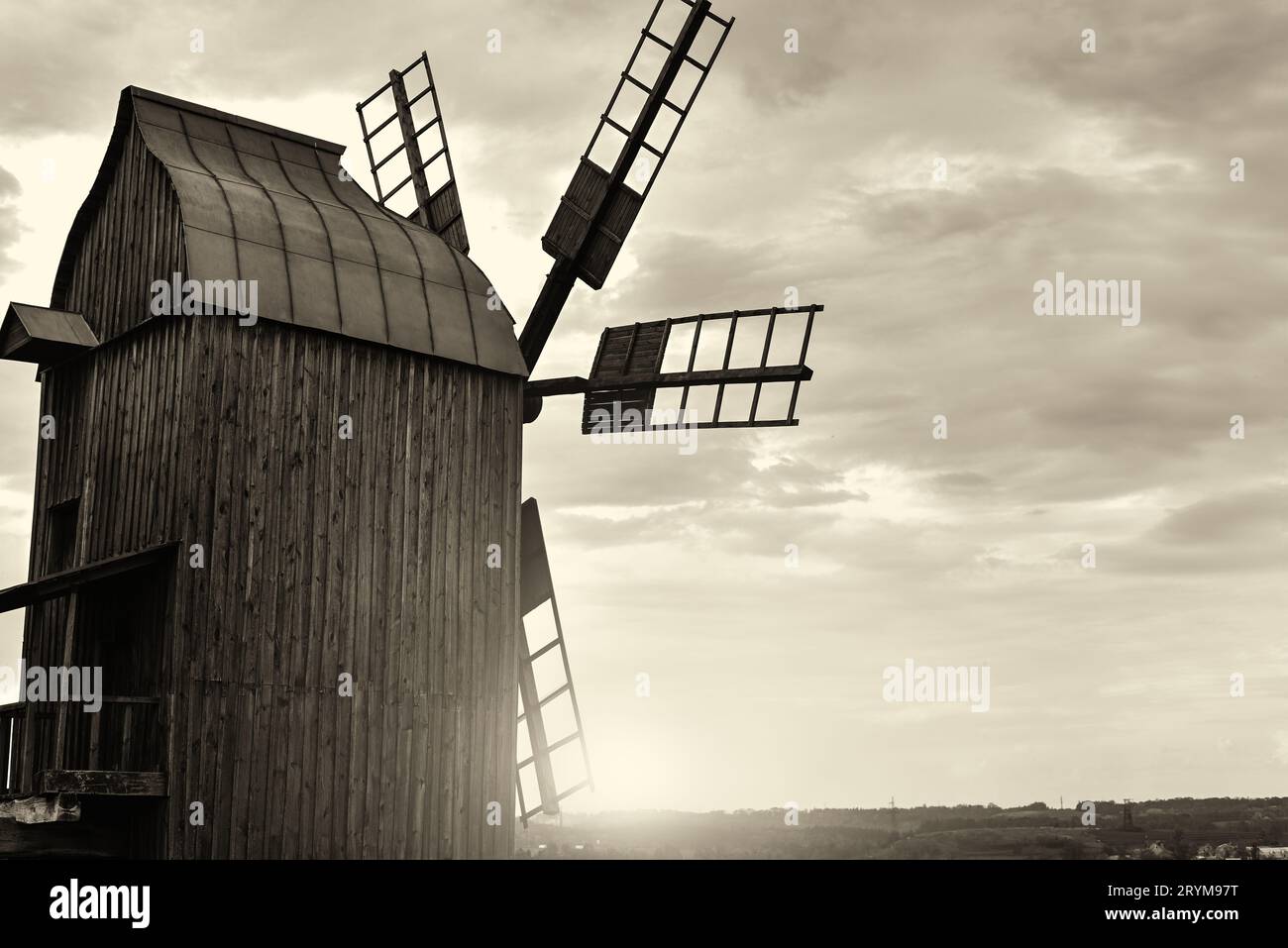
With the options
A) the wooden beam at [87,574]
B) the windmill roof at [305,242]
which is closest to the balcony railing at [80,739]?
the wooden beam at [87,574]

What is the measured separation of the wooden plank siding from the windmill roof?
27cm

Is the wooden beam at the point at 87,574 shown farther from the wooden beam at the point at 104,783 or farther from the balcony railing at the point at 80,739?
the wooden beam at the point at 104,783

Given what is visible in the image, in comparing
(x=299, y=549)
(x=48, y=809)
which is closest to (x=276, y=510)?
(x=299, y=549)

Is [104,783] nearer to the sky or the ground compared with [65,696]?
nearer to the ground

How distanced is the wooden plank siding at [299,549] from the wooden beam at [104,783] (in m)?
0.21

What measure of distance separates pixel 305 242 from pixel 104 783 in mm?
6710

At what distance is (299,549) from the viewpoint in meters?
Result: 16.7

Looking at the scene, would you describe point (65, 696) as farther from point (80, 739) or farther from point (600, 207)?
point (600, 207)

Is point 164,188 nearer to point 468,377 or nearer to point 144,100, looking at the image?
point 144,100

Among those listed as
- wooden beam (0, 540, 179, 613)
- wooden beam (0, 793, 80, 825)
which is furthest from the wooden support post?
wooden beam (0, 793, 80, 825)

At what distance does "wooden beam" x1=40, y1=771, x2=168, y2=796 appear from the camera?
15.0 meters
